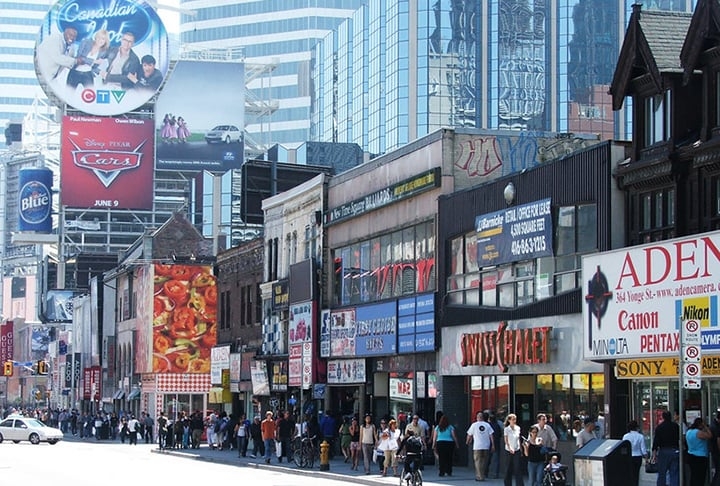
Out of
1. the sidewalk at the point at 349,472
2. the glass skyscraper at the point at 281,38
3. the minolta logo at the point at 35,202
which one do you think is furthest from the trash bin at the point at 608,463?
the glass skyscraper at the point at 281,38

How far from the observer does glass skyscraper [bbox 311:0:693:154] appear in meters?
124

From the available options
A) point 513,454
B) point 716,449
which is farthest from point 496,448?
point 716,449

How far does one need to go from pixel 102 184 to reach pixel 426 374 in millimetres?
79893

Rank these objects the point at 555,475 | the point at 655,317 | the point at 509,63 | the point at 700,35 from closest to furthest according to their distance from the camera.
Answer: the point at 555,475 → the point at 655,317 → the point at 700,35 → the point at 509,63

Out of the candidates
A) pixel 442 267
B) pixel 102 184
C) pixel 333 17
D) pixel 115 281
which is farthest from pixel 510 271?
pixel 333 17

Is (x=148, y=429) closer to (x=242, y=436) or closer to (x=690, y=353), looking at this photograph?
(x=242, y=436)

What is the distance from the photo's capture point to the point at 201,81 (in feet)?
425

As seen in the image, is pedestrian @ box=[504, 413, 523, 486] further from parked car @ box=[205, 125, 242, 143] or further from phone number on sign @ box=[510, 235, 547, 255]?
parked car @ box=[205, 125, 242, 143]

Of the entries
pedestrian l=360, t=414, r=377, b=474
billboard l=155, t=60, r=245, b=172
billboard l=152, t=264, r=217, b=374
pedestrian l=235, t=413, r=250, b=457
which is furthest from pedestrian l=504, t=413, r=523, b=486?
billboard l=155, t=60, r=245, b=172

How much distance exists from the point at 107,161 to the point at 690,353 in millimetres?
99829

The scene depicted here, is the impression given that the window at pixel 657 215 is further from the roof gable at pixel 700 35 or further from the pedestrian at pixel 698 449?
the pedestrian at pixel 698 449

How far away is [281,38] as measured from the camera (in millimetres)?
185000

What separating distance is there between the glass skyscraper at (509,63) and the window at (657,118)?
90.9m

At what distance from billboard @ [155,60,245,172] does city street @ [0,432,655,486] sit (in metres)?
71.9
